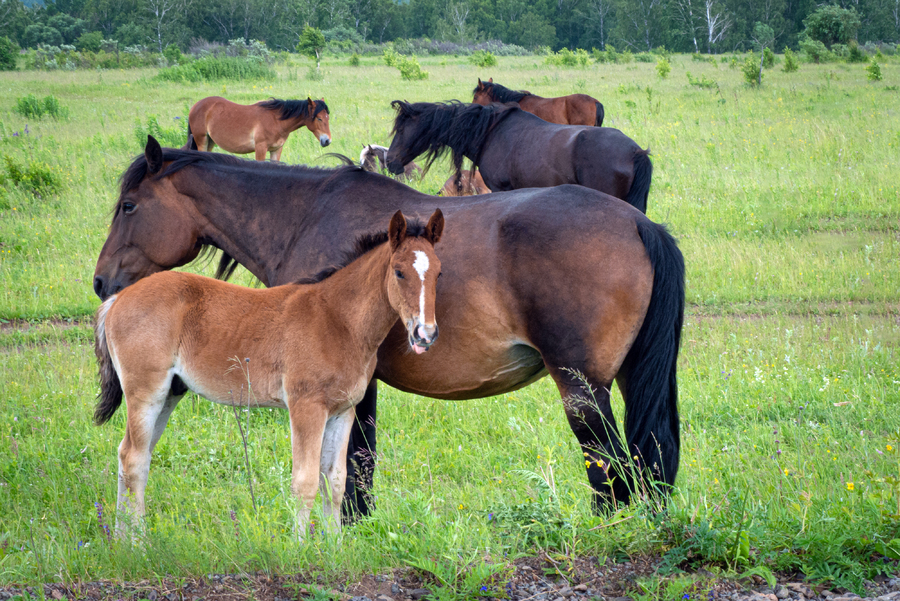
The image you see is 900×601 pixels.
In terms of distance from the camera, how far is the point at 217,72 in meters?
27.4

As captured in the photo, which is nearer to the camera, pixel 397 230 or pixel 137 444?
pixel 397 230

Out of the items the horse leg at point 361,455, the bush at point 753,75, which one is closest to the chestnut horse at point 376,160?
the horse leg at point 361,455

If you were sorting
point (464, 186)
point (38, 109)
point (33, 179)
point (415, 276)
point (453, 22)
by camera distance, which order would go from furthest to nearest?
point (453, 22) → point (38, 109) → point (33, 179) → point (464, 186) → point (415, 276)

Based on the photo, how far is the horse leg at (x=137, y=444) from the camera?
3.69 m

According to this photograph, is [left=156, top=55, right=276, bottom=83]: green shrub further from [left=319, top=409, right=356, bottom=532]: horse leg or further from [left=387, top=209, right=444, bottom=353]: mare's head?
[left=387, top=209, right=444, bottom=353]: mare's head

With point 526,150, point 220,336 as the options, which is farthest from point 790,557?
point 526,150

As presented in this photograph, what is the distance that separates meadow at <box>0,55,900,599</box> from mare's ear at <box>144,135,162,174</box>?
1.81m

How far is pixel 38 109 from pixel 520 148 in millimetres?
A: 14657

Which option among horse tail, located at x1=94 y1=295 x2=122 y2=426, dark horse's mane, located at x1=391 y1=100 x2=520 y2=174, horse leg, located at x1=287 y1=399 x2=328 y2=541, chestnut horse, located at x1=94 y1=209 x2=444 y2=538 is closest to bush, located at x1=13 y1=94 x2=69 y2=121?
dark horse's mane, located at x1=391 y1=100 x2=520 y2=174

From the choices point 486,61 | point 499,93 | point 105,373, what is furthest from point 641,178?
point 486,61

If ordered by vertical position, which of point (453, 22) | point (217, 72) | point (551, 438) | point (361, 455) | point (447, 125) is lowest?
point (551, 438)

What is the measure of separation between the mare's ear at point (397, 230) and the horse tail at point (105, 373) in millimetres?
1673

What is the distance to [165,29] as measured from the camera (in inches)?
2360

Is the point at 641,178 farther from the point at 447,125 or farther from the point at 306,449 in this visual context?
the point at 306,449
